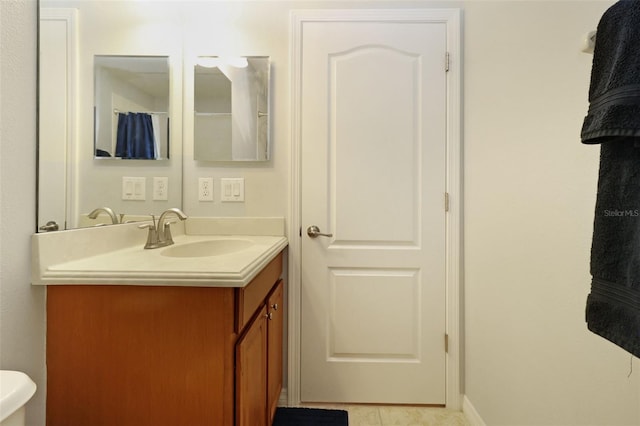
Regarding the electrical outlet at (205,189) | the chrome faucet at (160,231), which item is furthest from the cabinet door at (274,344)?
the electrical outlet at (205,189)

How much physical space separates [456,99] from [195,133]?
1.47 metres

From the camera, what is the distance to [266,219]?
5.11 ft

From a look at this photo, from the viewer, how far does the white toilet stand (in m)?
0.47

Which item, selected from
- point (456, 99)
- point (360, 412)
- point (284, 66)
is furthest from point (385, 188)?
point (360, 412)

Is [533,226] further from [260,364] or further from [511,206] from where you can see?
[260,364]

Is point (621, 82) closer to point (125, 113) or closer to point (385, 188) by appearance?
point (385, 188)

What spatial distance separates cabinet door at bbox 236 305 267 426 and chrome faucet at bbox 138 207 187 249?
547 mm

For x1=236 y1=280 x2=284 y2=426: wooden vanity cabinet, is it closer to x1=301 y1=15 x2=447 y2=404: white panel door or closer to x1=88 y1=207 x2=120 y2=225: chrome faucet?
x1=301 y1=15 x2=447 y2=404: white panel door

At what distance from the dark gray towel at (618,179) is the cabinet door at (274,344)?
3.36 feet

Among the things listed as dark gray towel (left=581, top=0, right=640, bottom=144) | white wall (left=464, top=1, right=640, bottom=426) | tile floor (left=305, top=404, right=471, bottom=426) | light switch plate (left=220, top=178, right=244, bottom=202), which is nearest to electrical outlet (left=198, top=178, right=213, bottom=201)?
light switch plate (left=220, top=178, right=244, bottom=202)

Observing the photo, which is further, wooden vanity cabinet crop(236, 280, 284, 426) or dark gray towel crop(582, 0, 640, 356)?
wooden vanity cabinet crop(236, 280, 284, 426)

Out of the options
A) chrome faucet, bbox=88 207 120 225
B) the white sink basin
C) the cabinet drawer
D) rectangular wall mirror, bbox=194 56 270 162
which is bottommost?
the cabinet drawer

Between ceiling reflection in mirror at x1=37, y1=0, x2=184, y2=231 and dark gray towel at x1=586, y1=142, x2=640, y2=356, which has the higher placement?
ceiling reflection in mirror at x1=37, y1=0, x2=184, y2=231

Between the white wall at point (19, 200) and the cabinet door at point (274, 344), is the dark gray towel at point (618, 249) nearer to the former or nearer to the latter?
the cabinet door at point (274, 344)
